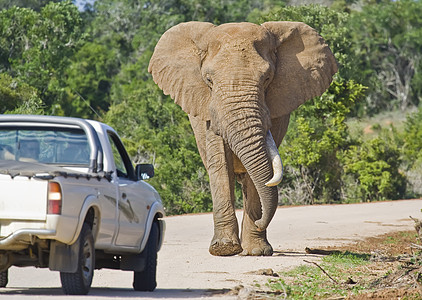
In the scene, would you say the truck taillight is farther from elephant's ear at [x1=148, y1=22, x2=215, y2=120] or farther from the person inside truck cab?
elephant's ear at [x1=148, y1=22, x2=215, y2=120]

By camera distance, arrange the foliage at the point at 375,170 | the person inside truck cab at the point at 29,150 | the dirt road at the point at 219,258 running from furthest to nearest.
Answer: the foliage at the point at 375,170
the dirt road at the point at 219,258
the person inside truck cab at the point at 29,150

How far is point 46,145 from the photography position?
31.2 feet

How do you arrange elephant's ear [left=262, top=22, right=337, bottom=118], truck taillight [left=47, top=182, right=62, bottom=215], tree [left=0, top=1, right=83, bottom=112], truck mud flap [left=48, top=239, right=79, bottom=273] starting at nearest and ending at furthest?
1. truck taillight [left=47, top=182, right=62, bottom=215]
2. truck mud flap [left=48, top=239, right=79, bottom=273]
3. elephant's ear [left=262, top=22, right=337, bottom=118]
4. tree [left=0, top=1, right=83, bottom=112]

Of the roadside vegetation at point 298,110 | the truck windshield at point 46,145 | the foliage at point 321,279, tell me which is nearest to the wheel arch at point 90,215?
the truck windshield at point 46,145

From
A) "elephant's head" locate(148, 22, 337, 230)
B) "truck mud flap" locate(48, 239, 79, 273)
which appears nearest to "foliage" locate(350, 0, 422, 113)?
"elephant's head" locate(148, 22, 337, 230)

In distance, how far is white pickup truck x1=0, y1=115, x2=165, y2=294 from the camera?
8000 mm

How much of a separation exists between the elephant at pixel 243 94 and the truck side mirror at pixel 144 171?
9.53ft

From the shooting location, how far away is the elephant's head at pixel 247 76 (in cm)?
1285

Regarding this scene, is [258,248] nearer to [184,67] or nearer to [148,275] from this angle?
[184,67]

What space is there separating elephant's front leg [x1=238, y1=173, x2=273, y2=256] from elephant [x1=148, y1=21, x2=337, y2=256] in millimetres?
14

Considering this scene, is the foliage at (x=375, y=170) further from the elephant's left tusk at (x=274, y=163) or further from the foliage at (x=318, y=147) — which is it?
the elephant's left tusk at (x=274, y=163)

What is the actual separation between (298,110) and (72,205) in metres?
21.7

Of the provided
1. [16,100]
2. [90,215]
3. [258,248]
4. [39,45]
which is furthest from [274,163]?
[39,45]

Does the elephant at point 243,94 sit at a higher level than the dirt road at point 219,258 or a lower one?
higher
